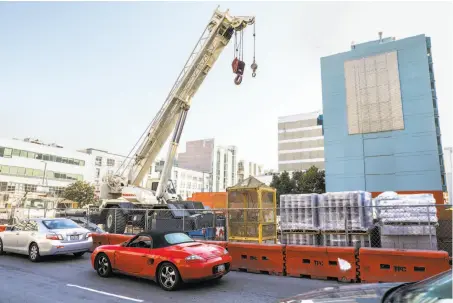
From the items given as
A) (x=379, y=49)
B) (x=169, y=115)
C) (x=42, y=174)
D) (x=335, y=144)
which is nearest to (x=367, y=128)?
(x=335, y=144)

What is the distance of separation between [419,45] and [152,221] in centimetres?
3690

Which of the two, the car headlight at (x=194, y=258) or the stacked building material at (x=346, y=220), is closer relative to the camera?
the car headlight at (x=194, y=258)

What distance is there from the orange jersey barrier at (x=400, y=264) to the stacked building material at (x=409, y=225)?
6.04 ft

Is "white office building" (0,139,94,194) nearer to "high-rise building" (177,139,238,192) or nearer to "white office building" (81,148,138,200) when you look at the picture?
"white office building" (81,148,138,200)

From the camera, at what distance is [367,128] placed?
39.5 m

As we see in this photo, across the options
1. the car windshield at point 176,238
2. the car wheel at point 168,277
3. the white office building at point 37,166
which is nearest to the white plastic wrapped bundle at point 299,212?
the car windshield at point 176,238

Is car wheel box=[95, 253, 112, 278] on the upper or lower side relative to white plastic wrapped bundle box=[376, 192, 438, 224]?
lower

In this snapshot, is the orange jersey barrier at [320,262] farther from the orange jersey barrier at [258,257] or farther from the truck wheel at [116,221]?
the truck wheel at [116,221]

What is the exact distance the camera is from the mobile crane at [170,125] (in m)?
18.3

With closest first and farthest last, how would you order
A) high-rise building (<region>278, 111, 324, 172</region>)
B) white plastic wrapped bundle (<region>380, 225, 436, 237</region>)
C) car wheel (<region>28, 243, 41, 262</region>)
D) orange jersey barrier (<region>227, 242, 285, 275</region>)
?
orange jersey barrier (<region>227, 242, 285, 275</region>) → white plastic wrapped bundle (<region>380, 225, 436, 237</region>) → car wheel (<region>28, 243, 41, 262</region>) → high-rise building (<region>278, 111, 324, 172</region>)

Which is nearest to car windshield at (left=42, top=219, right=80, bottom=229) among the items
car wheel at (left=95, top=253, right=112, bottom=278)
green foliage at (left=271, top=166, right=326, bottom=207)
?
car wheel at (left=95, top=253, right=112, bottom=278)

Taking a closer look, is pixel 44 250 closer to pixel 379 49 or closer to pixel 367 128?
pixel 367 128

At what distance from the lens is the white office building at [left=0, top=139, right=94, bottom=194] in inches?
2130

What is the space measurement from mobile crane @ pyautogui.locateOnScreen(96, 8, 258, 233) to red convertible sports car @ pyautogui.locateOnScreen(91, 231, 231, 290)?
9.26 metres
